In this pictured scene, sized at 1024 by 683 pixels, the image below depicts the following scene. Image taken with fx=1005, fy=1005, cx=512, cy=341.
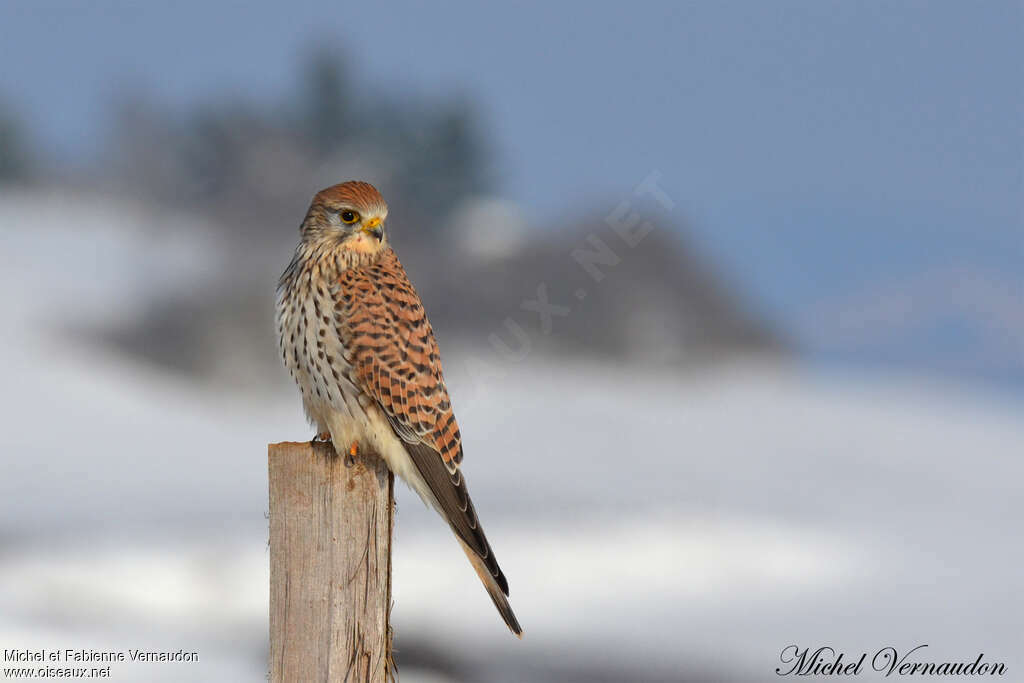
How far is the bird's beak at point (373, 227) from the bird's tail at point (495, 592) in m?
1.18

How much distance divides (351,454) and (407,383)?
335 millimetres

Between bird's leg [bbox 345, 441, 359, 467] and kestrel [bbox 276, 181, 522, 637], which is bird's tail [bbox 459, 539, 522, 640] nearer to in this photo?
kestrel [bbox 276, 181, 522, 637]

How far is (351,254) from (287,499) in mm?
991

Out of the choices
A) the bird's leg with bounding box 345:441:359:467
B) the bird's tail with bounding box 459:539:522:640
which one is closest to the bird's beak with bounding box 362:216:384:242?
the bird's leg with bounding box 345:441:359:467

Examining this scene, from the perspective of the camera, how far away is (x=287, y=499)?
310cm

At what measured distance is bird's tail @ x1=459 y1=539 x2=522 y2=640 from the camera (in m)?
3.21

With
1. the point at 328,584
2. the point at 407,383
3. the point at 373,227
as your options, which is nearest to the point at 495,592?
the point at 328,584

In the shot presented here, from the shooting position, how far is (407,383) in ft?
11.4

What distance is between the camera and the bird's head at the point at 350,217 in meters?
3.64

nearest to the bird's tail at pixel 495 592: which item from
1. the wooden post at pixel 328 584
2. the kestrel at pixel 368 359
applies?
the kestrel at pixel 368 359

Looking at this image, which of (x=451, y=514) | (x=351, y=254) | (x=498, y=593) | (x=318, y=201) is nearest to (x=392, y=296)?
(x=351, y=254)

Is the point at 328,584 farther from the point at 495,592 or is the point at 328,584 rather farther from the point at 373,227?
the point at 373,227

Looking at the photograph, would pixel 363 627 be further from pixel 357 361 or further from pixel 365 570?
pixel 357 361

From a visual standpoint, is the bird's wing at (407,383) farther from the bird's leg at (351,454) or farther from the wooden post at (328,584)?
the wooden post at (328,584)
